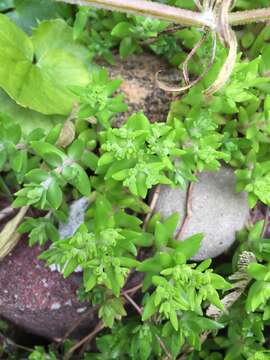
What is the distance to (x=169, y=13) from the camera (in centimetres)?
126

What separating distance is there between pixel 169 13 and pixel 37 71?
67 cm

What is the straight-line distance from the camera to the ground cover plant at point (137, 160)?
1.49 m

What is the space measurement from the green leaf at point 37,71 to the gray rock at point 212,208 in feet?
1.49

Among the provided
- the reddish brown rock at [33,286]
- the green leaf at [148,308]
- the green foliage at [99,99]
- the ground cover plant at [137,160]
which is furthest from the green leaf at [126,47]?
the green leaf at [148,308]

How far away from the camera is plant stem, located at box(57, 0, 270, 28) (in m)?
1.21

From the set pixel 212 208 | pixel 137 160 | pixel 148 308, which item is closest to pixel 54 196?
pixel 137 160

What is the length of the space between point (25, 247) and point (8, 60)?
611mm

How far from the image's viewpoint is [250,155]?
1.72 m

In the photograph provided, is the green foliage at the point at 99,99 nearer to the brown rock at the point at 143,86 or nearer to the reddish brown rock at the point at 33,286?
the brown rock at the point at 143,86

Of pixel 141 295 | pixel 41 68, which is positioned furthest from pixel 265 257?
pixel 41 68

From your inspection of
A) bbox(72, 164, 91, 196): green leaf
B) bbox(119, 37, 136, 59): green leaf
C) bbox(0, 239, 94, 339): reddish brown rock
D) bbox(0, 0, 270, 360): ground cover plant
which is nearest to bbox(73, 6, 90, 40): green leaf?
bbox(0, 0, 270, 360): ground cover plant

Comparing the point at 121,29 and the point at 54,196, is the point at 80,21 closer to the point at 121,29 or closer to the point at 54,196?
the point at 121,29

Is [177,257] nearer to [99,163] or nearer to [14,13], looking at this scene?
[99,163]

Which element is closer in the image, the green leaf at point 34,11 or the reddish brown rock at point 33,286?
the reddish brown rock at point 33,286
